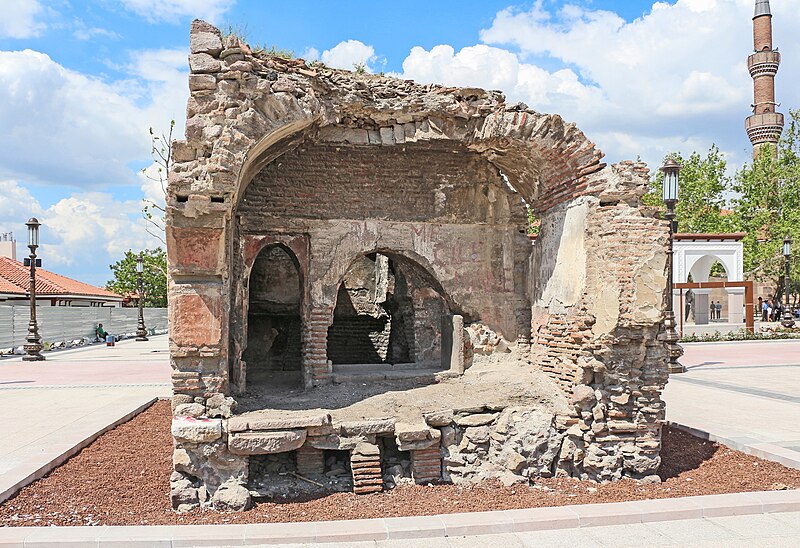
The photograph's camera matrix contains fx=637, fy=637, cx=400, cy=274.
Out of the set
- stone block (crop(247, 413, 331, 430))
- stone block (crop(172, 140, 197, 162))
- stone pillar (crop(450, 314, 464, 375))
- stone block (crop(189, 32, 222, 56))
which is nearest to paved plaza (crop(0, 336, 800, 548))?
stone block (crop(247, 413, 331, 430))

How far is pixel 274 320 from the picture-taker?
13492 millimetres

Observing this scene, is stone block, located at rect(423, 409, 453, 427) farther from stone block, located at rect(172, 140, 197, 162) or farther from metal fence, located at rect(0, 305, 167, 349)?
metal fence, located at rect(0, 305, 167, 349)

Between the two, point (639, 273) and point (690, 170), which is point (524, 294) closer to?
point (639, 273)

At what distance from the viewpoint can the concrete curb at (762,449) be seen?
6.66 m

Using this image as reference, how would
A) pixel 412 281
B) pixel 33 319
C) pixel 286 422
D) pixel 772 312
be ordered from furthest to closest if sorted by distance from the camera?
pixel 772 312
pixel 33 319
pixel 412 281
pixel 286 422

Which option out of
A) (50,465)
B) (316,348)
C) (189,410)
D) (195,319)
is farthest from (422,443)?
(50,465)

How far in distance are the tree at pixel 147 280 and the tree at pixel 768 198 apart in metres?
35.3

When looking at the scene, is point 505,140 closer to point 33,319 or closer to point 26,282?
point 33,319

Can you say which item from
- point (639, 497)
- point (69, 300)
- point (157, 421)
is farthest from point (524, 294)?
point (69, 300)

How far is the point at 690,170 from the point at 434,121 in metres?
34.9

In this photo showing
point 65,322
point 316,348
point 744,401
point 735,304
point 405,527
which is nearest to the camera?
point 405,527

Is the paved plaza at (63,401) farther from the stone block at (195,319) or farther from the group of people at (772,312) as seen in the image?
the group of people at (772,312)

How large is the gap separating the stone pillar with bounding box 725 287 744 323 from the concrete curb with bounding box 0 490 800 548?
31.9 metres

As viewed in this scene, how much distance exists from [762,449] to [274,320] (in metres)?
9.32
